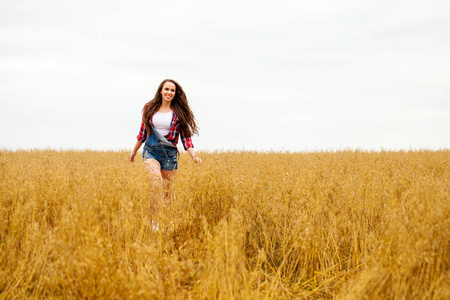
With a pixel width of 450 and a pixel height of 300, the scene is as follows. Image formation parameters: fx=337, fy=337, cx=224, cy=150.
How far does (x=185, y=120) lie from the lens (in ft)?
15.9

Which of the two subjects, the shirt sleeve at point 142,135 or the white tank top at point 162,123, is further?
the shirt sleeve at point 142,135

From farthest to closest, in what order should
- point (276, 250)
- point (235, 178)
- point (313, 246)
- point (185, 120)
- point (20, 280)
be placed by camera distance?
point (185, 120)
point (235, 178)
point (276, 250)
point (313, 246)
point (20, 280)

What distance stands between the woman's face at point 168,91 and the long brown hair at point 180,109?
4.8 inches

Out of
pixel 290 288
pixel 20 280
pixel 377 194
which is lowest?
pixel 290 288

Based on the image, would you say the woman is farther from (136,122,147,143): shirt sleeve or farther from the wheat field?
the wheat field

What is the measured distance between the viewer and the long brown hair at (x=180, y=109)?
483 cm

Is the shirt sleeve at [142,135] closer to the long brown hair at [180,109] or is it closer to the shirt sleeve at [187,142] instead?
the long brown hair at [180,109]

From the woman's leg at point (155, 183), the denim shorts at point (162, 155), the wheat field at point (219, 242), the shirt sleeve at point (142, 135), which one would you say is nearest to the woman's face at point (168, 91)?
the shirt sleeve at point (142, 135)

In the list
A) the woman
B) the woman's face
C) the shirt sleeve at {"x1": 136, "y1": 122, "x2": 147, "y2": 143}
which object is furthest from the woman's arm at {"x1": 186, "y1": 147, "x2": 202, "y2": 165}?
the woman's face

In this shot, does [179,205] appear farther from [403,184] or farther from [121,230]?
[403,184]

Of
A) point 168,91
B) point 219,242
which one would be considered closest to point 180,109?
point 168,91

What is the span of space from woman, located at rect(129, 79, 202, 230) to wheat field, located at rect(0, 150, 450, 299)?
21.4 inches

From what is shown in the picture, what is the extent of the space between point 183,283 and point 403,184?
3.06 meters

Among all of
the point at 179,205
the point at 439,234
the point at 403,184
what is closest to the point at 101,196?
the point at 179,205
